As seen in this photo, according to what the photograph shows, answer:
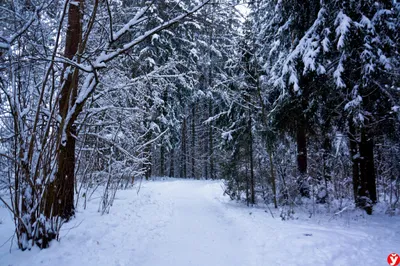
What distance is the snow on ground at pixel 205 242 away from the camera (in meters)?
3.48

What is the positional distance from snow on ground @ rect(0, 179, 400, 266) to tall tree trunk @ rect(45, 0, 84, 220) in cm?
49

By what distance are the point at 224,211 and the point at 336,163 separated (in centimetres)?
538

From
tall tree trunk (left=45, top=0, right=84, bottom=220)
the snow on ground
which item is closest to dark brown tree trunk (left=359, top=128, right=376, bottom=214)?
the snow on ground

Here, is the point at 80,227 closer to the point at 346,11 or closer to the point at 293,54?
the point at 293,54

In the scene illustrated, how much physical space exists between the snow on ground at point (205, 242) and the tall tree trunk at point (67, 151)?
1.61ft

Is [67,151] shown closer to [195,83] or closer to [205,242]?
[205,242]

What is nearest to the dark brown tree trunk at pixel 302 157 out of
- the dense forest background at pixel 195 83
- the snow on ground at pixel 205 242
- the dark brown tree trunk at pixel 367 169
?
the dense forest background at pixel 195 83

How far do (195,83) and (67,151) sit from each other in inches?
159

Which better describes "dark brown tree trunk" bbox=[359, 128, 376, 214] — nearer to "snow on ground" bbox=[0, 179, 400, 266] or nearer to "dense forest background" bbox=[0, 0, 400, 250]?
"dense forest background" bbox=[0, 0, 400, 250]

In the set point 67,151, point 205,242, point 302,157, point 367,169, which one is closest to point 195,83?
point 67,151

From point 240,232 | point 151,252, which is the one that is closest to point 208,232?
point 240,232

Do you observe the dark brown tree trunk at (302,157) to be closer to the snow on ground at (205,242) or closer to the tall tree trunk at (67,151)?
the snow on ground at (205,242)

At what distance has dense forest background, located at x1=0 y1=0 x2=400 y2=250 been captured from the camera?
316cm

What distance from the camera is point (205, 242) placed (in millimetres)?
4711
